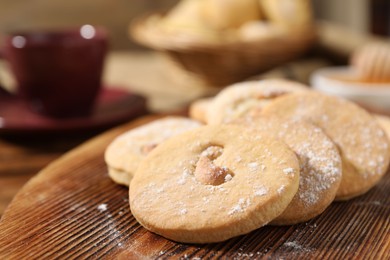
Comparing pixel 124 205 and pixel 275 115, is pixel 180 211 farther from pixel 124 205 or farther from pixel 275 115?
pixel 275 115

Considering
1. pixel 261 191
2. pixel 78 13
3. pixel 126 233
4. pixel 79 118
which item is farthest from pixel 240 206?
pixel 78 13

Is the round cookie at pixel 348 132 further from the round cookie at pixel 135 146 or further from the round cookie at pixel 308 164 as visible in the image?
the round cookie at pixel 135 146

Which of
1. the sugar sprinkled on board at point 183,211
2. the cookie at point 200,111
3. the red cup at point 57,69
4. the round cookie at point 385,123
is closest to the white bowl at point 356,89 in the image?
the round cookie at point 385,123

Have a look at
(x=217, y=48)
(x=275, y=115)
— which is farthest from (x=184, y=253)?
(x=217, y=48)

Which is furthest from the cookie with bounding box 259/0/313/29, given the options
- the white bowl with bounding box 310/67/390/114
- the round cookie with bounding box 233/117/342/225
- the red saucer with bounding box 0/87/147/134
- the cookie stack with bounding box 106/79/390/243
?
the round cookie with bounding box 233/117/342/225

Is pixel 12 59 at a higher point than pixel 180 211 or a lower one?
higher

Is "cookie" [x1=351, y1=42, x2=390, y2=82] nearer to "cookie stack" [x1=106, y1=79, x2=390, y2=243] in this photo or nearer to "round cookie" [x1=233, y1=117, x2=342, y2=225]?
"cookie stack" [x1=106, y1=79, x2=390, y2=243]

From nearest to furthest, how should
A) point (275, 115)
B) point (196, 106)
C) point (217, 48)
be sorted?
1. point (275, 115)
2. point (196, 106)
3. point (217, 48)
